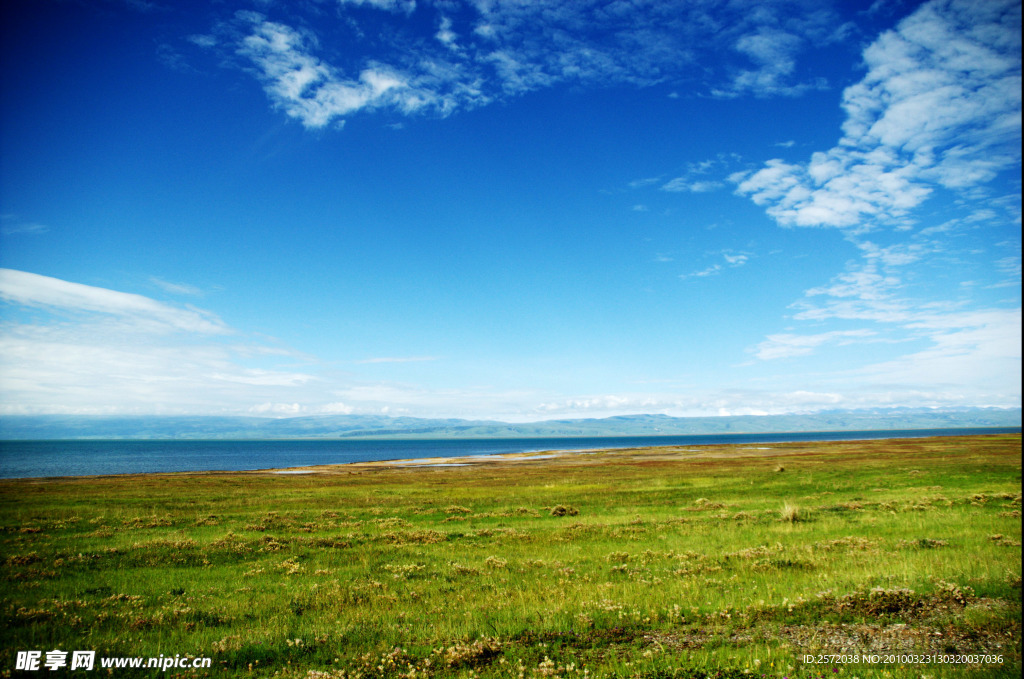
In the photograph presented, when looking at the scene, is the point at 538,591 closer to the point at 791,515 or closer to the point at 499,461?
the point at 791,515

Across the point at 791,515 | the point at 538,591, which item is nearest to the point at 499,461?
the point at 791,515

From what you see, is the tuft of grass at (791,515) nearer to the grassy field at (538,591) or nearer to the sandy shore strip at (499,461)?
the grassy field at (538,591)

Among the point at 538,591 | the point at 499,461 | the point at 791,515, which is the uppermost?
the point at 538,591

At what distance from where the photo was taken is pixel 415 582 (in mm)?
15992

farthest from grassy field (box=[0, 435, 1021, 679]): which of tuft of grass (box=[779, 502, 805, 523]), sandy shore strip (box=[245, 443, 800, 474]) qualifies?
sandy shore strip (box=[245, 443, 800, 474])

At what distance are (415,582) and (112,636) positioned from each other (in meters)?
7.95

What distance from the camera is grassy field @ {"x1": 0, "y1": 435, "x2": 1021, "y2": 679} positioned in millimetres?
9703

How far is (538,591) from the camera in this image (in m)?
14.4

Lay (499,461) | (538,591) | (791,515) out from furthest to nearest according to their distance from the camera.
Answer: (499,461), (791,515), (538,591)

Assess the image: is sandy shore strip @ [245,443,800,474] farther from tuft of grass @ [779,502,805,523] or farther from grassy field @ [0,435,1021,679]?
tuft of grass @ [779,502,805,523]

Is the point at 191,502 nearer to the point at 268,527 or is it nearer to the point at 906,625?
the point at 268,527

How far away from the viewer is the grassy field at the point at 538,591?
970cm

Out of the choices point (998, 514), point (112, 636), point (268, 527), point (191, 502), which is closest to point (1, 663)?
point (112, 636)

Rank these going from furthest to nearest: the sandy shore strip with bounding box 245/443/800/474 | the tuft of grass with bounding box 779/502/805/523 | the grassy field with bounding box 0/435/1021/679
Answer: the sandy shore strip with bounding box 245/443/800/474 → the tuft of grass with bounding box 779/502/805/523 → the grassy field with bounding box 0/435/1021/679
